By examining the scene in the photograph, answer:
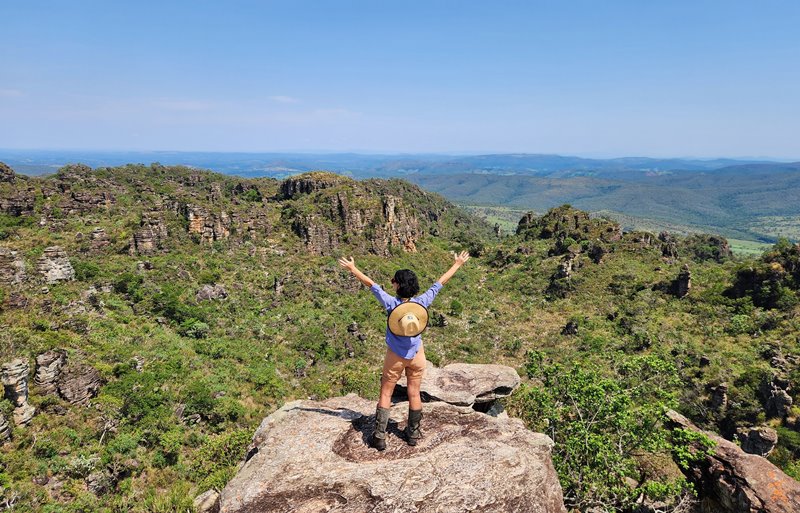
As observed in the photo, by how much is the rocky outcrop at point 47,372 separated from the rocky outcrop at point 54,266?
15.6m

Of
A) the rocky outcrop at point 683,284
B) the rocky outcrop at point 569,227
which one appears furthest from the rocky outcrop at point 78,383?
the rocky outcrop at point 569,227

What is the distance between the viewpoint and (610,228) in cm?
7075

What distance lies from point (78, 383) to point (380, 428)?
75.6 feet

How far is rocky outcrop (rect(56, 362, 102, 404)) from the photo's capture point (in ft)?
70.4

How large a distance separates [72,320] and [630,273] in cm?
6479

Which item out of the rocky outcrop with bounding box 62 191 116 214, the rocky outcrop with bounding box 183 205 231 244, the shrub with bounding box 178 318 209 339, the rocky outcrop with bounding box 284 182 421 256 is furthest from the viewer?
the rocky outcrop with bounding box 284 182 421 256

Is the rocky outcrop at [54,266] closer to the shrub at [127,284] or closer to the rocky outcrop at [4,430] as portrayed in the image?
the shrub at [127,284]

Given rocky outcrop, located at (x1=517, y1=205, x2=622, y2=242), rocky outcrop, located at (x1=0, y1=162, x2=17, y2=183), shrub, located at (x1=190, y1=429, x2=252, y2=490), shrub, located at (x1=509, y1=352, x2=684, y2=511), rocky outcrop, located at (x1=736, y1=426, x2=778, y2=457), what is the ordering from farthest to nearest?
rocky outcrop, located at (x1=517, y1=205, x2=622, y2=242)
rocky outcrop, located at (x1=0, y1=162, x2=17, y2=183)
rocky outcrop, located at (x1=736, y1=426, x2=778, y2=457)
shrub, located at (x1=190, y1=429, x2=252, y2=490)
shrub, located at (x1=509, y1=352, x2=684, y2=511)

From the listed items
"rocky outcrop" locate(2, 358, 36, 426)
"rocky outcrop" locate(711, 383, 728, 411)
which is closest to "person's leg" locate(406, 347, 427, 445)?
"rocky outcrop" locate(2, 358, 36, 426)

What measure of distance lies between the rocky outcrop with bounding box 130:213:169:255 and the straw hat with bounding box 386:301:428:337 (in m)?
47.8

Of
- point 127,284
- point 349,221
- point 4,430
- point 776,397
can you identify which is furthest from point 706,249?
point 4,430

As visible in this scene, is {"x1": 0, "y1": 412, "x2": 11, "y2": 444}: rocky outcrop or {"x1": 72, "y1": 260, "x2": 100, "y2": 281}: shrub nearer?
{"x1": 0, "y1": 412, "x2": 11, "y2": 444}: rocky outcrop

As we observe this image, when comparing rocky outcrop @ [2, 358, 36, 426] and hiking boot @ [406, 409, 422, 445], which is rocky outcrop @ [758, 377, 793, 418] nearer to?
hiking boot @ [406, 409, 422, 445]

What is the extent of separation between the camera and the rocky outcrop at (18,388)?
18.0 meters
